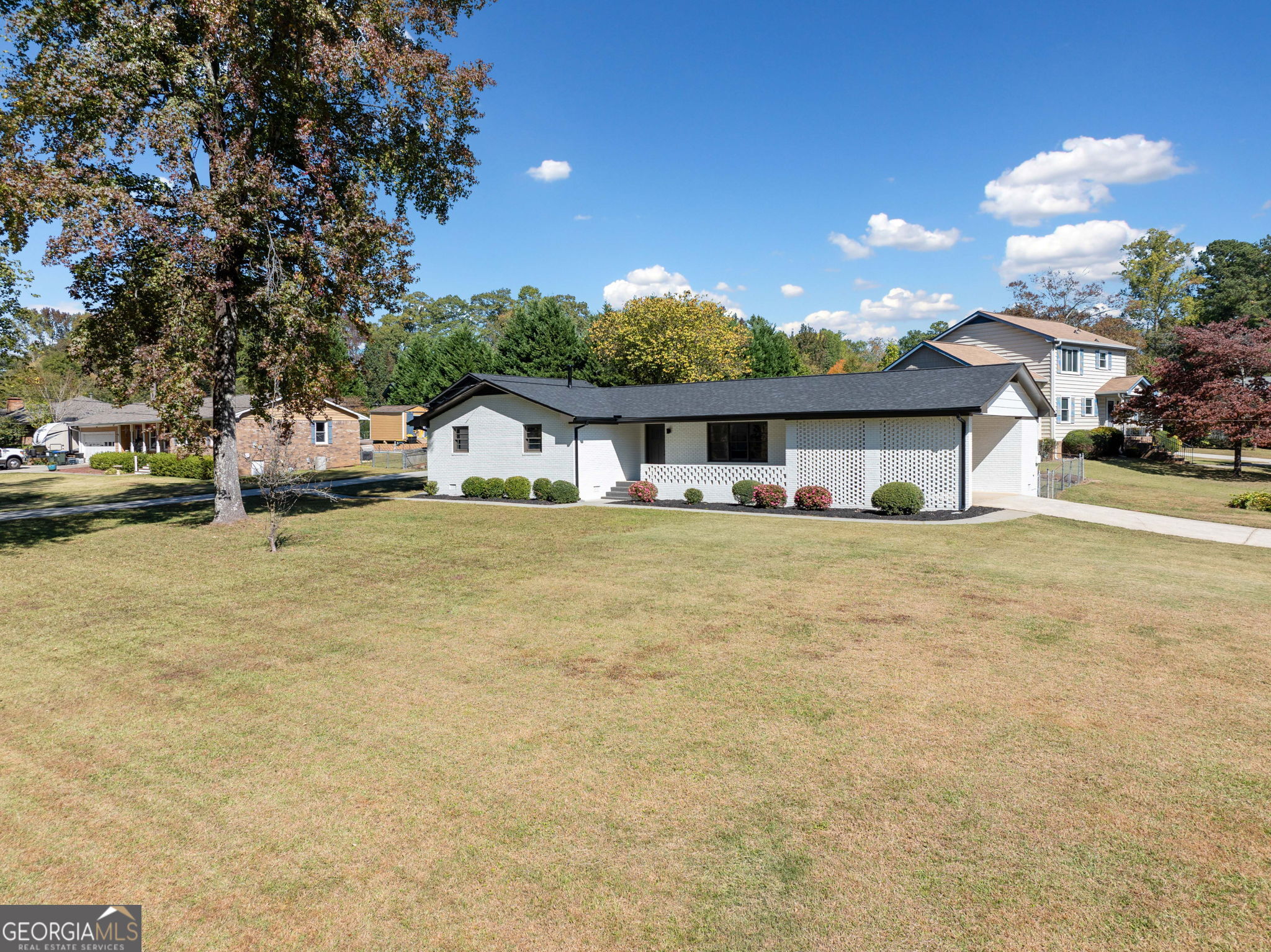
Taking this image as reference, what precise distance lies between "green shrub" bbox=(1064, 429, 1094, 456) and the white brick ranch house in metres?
12.2

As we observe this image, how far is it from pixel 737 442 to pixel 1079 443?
71.6 feet

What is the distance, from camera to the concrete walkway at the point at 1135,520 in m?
16.6

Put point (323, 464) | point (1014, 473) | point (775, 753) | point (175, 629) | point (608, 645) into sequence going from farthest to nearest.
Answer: point (323, 464), point (1014, 473), point (175, 629), point (608, 645), point (775, 753)

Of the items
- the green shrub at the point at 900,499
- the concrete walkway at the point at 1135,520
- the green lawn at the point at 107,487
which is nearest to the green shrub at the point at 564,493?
the green lawn at the point at 107,487

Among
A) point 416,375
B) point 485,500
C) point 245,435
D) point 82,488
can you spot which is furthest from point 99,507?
point 416,375

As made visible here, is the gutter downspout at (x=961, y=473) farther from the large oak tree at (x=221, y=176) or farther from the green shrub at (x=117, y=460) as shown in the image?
the green shrub at (x=117, y=460)

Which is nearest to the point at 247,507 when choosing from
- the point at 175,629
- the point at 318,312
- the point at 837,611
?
the point at 318,312

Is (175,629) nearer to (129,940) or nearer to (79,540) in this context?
(129,940)

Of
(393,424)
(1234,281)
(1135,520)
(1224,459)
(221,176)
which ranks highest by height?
(1234,281)

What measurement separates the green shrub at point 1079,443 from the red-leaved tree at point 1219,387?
3093 millimetres

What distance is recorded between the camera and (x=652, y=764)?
18.6 feet

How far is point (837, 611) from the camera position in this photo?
10.0 meters

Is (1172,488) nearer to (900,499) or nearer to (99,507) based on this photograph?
(900,499)

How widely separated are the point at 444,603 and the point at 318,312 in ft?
40.0
